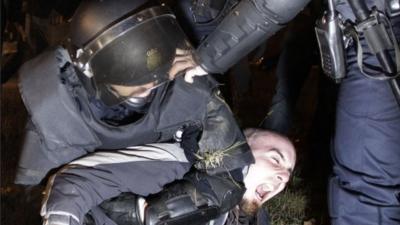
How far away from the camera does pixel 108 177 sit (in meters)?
1.71

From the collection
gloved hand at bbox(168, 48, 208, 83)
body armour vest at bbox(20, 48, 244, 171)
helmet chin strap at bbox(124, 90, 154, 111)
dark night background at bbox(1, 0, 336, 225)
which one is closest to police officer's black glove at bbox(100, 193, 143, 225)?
body armour vest at bbox(20, 48, 244, 171)

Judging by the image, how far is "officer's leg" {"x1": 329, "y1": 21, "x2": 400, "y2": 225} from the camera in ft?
5.24

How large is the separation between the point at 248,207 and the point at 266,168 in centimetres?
17

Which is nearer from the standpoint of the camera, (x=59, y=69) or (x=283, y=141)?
(x=59, y=69)

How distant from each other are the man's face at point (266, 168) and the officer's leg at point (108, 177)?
0.89ft

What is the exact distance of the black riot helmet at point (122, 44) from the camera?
1823 millimetres

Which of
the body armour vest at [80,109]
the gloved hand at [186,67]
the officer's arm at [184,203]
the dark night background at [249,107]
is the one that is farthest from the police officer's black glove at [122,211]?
the dark night background at [249,107]

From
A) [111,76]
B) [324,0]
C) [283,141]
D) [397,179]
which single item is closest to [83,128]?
[111,76]

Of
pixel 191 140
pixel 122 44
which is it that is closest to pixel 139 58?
pixel 122 44

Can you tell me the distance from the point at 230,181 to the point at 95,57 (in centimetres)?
62

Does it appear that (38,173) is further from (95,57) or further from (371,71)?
(371,71)

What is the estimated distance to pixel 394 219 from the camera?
5.23ft

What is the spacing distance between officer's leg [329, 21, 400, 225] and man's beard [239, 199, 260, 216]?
0.45 meters

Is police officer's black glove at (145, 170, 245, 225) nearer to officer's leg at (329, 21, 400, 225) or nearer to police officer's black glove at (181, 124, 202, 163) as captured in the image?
police officer's black glove at (181, 124, 202, 163)
